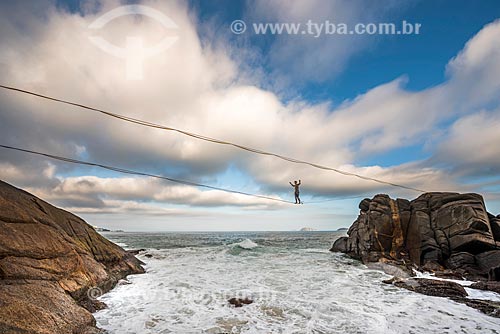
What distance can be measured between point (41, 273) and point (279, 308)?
924 cm

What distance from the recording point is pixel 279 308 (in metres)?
11.3

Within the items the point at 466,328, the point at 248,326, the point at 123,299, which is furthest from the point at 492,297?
the point at 123,299

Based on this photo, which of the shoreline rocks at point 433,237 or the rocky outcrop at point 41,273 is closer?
the rocky outcrop at point 41,273

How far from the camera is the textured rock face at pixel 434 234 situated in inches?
812

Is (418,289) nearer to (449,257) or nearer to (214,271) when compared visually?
(449,257)

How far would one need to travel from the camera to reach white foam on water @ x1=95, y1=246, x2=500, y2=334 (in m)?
9.25

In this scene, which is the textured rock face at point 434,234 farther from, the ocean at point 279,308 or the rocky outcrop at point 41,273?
the rocky outcrop at point 41,273

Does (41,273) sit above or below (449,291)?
above

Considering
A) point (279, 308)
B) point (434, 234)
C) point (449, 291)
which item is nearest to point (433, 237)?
point (434, 234)

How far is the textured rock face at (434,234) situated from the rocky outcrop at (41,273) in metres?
22.8

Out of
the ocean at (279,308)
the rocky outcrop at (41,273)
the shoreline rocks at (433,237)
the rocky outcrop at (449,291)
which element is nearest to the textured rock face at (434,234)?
the shoreline rocks at (433,237)

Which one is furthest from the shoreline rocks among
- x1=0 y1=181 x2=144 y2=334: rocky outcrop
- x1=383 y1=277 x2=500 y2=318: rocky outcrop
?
x1=0 y1=181 x2=144 y2=334: rocky outcrop

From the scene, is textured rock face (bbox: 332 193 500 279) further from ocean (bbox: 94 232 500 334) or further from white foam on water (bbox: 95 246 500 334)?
white foam on water (bbox: 95 246 500 334)

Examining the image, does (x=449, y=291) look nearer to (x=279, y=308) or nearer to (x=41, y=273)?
(x=279, y=308)
